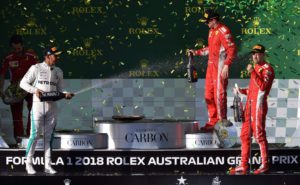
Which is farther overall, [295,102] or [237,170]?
[295,102]

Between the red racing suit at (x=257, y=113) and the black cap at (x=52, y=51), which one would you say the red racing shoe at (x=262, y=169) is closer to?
the red racing suit at (x=257, y=113)

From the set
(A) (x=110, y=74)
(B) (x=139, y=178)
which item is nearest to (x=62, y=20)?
(A) (x=110, y=74)

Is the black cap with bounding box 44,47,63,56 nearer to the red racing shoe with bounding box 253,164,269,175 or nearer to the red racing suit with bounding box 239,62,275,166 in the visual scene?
the red racing suit with bounding box 239,62,275,166

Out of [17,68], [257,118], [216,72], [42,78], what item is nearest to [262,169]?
[257,118]

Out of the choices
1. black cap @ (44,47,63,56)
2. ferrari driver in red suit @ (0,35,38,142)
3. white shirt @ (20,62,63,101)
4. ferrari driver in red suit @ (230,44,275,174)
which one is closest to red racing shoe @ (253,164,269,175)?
ferrari driver in red suit @ (230,44,275,174)

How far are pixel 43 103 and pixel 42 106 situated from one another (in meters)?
0.03

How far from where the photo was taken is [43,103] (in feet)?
31.8

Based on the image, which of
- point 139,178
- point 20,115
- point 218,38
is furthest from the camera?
point 20,115

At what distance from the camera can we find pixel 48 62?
9.80 meters

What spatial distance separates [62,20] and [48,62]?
1.74 m

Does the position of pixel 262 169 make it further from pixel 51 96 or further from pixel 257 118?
pixel 51 96

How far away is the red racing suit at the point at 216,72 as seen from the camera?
34.2 ft

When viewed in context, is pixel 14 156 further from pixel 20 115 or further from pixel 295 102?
pixel 295 102

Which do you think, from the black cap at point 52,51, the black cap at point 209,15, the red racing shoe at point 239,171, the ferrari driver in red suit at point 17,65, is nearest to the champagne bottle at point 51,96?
the black cap at point 52,51
